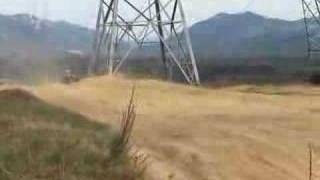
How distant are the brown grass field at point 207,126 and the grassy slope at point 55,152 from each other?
98 centimetres

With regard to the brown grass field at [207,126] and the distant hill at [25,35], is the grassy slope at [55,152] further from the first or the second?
the distant hill at [25,35]

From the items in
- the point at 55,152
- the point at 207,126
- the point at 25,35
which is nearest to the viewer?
the point at 55,152

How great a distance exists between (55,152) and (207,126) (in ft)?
35.0

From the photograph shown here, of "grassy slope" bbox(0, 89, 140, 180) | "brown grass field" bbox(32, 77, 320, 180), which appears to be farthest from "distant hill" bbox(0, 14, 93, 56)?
"grassy slope" bbox(0, 89, 140, 180)

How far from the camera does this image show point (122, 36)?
38938mm

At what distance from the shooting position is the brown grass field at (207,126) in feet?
50.1

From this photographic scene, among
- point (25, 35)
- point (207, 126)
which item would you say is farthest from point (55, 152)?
point (25, 35)

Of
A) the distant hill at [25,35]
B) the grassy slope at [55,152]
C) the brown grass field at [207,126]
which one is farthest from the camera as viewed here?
the distant hill at [25,35]

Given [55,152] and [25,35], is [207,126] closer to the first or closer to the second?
[25,35]

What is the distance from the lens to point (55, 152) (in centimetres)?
1110

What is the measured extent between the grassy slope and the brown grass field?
0.98 metres

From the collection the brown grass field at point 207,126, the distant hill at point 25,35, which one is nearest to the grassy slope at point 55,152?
the brown grass field at point 207,126

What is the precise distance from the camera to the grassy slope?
10.3 m

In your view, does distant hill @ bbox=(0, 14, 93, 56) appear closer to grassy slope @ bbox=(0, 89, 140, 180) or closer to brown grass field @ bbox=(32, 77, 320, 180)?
brown grass field @ bbox=(32, 77, 320, 180)
